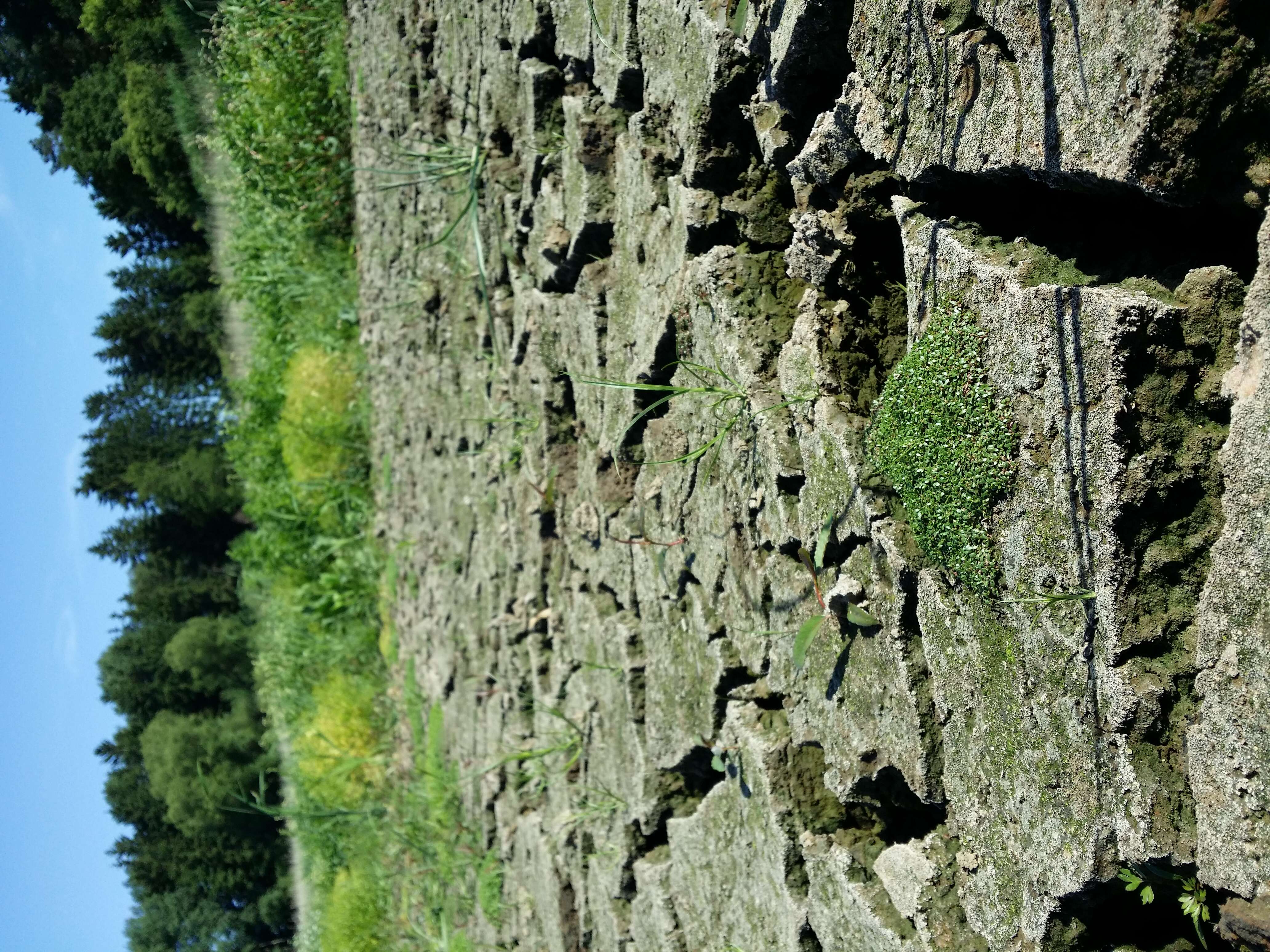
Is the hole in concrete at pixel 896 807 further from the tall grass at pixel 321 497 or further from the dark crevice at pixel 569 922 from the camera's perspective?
the tall grass at pixel 321 497

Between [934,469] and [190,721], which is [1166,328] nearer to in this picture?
[934,469]

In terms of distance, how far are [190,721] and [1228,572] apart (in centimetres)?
1442

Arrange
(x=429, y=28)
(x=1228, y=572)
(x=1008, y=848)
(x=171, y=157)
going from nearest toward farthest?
1. (x=1228, y=572)
2. (x=1008, y=848)
3. (x=429, y=28)
4. (x=171, y=157)

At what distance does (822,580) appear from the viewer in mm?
1838

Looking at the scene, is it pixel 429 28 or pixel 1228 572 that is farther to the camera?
pixel 429 28

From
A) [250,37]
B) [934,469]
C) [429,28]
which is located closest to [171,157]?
[250,37]

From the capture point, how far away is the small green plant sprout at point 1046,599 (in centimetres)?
129

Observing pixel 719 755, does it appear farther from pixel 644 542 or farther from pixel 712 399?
pixel 712 399

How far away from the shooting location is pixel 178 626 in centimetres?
1424

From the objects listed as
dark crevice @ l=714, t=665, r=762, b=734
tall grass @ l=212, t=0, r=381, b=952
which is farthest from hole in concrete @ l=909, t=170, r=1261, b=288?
tall grass @ l=212, t=0, r=381, b=952

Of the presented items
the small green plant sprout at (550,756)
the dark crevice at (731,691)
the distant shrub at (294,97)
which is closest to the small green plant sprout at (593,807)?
the small green plant sprout at (550,756)

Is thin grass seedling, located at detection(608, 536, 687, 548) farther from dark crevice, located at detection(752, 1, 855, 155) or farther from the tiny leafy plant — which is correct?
dark crevice, located at detection(752, 1, 855, 155)

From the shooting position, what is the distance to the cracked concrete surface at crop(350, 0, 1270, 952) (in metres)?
1.21

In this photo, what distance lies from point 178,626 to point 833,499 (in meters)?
14.4
